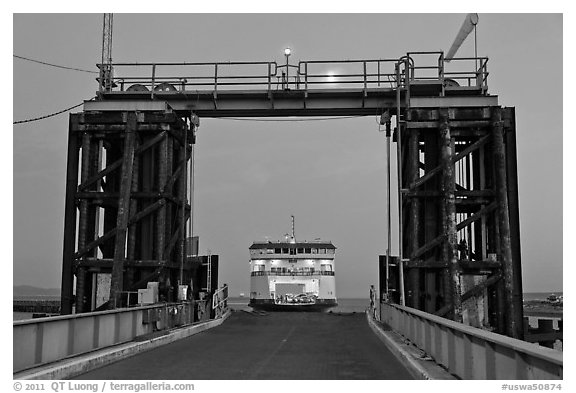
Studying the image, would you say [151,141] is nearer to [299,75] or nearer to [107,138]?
[107,138]

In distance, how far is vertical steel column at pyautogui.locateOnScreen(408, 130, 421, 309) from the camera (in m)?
23.2

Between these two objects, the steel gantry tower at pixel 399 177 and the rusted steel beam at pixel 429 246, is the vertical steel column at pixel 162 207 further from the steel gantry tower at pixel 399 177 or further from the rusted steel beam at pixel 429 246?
the rusted steel beam at pixel 429 246

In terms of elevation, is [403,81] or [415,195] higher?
[403,81]

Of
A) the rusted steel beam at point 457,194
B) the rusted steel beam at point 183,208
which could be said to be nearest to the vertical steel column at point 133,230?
the rusted steel beam at point 183,208

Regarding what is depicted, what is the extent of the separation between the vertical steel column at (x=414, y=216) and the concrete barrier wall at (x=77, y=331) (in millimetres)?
8241

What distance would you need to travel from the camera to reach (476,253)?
83.1 ft

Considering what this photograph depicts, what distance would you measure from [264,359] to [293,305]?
4162 centimetres

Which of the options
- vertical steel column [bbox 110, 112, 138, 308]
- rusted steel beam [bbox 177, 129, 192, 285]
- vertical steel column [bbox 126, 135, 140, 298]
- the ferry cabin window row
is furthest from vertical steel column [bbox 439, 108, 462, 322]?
the ferry cabin window row

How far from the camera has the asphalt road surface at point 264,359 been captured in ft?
40.3

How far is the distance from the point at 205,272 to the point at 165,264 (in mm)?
6420

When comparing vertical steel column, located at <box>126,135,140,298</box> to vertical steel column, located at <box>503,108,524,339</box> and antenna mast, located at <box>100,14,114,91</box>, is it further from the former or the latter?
vertical steel column, located at <box>503,108,524,339</box>

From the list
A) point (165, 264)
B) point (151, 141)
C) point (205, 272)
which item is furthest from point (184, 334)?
point (205, 272)

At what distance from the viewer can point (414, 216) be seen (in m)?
23.4

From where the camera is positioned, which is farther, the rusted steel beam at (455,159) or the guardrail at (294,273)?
the guardrail at (294,273)
